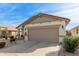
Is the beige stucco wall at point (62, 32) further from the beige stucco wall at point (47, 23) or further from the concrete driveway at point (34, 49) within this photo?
the concrete driveway at point (34, 49)

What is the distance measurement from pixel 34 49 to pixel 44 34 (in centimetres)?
66

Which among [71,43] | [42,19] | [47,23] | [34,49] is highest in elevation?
[42,19]

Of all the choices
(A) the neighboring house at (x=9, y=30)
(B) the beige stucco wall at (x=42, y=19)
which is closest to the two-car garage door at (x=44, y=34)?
(B) the beige stucco wall at (x=42, y=19)

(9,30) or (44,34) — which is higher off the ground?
(9,30)

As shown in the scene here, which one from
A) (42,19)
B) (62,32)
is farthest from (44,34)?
(62,32)

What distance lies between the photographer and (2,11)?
9289 millimetres

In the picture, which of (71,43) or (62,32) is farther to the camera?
(71,43)

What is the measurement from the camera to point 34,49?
30.9 feet

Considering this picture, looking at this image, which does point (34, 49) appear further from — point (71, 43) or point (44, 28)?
point (71, 43)

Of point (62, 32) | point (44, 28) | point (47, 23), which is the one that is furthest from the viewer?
point (44, 28)

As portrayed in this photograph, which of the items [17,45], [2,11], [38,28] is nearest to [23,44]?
[17,45]

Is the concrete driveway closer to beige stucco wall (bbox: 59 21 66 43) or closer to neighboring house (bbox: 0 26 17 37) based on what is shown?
beige stucco wall (bbox: 59 21 66 43)

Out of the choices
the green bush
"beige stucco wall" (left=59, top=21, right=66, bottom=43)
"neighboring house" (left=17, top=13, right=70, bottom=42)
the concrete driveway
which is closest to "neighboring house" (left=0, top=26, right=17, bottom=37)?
"neighboring house" (left=17, top=13, right=70, bottom=42)

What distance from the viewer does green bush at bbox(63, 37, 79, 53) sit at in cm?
929
